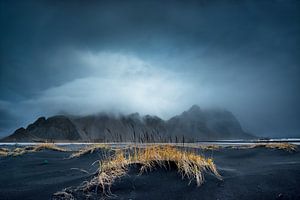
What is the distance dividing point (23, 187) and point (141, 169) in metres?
2.08

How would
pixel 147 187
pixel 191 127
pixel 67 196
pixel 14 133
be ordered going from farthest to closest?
pixel 191 127, pixel 14 133, pixel 147 187, pixel 67 196

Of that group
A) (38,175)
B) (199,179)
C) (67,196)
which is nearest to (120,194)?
(67,196)

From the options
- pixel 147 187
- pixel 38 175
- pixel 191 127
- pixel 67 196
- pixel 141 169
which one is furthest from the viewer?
pixel 191 127

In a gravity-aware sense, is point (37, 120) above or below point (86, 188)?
above

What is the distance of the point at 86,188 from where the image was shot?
409 centimetres

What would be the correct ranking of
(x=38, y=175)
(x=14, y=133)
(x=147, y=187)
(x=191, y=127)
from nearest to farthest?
(x=147, y=187), (x=38, y=175), (x=14, y=133), (x=191, y=127)

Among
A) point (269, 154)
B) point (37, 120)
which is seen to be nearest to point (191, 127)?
point (37, 120)

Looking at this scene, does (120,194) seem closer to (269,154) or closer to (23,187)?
(23,187)

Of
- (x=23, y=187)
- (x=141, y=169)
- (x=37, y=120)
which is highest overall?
(x=37, y=120)

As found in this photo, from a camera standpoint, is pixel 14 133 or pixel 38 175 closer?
pixel 38 175

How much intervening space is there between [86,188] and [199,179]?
5.74ft

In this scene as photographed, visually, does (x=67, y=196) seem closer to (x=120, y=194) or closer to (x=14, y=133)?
(x=120, y=194)

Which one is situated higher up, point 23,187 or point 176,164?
point 176,164

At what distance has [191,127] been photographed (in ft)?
550
